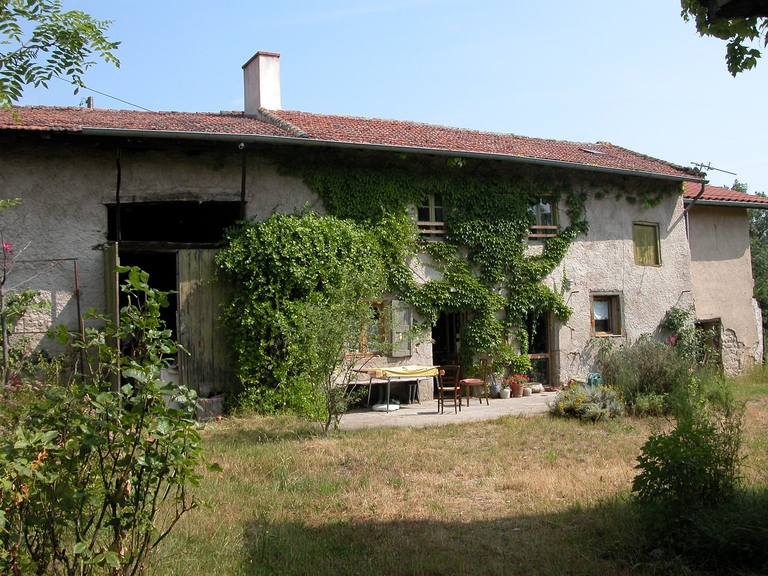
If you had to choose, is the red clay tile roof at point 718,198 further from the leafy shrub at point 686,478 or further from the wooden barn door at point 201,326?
the leafy shrub at point 686,478

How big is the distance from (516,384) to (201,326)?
646cm

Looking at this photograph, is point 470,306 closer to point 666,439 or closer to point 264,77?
point 264,77

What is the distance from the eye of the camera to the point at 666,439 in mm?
5191

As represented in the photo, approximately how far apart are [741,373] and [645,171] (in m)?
6.06

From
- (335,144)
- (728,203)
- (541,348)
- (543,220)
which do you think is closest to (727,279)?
(728,203)

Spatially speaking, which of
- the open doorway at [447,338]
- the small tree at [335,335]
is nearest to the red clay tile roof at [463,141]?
the open doorway at [447,338]

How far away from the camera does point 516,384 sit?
14.5 m

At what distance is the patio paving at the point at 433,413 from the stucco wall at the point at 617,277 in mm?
2055

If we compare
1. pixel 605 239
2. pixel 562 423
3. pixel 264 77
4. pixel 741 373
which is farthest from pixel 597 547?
pixel 741 373

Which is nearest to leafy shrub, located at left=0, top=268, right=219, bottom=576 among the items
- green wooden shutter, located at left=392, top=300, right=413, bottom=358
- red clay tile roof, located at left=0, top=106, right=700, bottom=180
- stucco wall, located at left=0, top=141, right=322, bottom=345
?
red clay tile roof, located at left=0, top=106, right=700, bottom=180

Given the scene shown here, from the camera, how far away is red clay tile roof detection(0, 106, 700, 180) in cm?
1166

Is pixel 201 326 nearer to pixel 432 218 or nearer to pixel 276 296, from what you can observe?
pixel 276 296

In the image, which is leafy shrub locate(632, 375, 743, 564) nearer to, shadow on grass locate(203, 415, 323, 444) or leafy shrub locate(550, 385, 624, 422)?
shadow on grass locate(203, 415, 323, 444)

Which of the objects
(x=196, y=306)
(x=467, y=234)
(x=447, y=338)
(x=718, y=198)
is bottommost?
(x=447, y=338)
